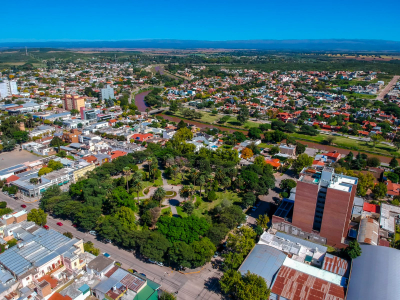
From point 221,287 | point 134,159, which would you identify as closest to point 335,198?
point 221,287

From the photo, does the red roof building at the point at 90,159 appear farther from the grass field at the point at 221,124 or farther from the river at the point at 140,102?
the river at the point at 140,102

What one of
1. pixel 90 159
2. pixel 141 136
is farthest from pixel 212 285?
pixel 141 136

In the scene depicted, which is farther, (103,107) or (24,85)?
(24,85)

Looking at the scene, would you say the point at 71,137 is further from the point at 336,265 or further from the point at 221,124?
the point at 336,265

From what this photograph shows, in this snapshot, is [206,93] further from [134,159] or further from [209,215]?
[209,215]

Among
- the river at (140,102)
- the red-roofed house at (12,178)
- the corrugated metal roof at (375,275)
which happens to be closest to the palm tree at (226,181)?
the corrugated metal roof at (375,275)
